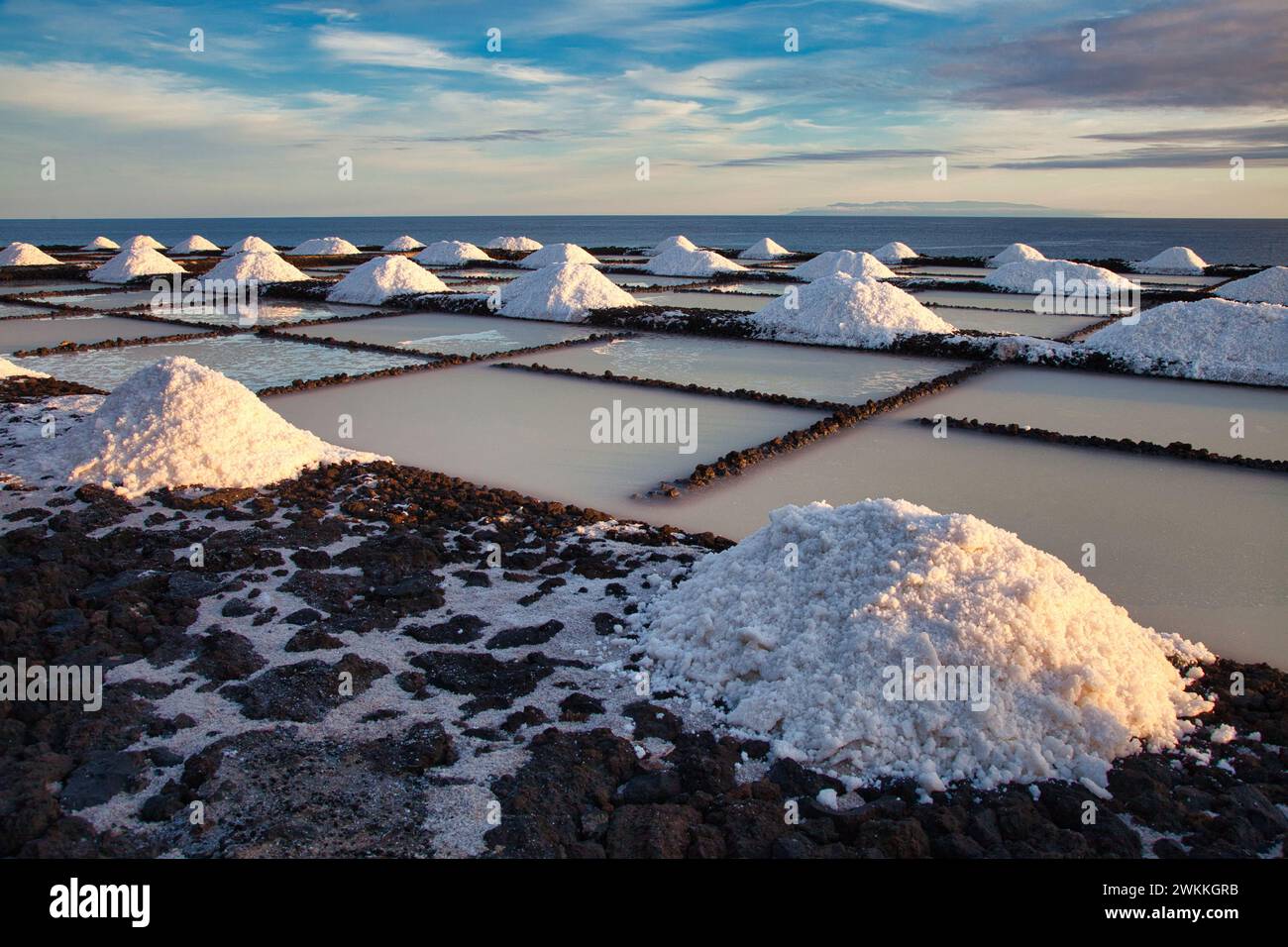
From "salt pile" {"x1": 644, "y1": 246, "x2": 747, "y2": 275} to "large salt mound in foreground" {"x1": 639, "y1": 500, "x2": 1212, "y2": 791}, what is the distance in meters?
19.2

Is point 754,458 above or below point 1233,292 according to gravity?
below

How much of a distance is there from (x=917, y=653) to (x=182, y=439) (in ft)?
15.5

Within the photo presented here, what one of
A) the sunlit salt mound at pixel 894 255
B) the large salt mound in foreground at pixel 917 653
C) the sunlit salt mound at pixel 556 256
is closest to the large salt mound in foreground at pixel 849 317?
the large salt mound in foreground at pixel 917 653

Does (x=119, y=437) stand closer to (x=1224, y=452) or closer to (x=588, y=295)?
(x=1224, y=452)

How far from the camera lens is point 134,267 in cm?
2020

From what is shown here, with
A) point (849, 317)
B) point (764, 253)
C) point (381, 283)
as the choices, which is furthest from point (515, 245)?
point (849, 317)

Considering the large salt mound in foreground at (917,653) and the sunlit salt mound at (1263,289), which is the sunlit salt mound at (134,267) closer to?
the large salt mound in foreground at (917,653)

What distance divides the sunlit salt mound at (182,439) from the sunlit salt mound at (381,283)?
10.6 meters

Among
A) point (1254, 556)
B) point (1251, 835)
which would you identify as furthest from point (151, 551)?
point (1254, 556)

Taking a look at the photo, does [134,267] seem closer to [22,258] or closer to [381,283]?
[22,258]

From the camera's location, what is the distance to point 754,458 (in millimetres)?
6395

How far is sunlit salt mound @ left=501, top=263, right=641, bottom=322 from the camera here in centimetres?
1427

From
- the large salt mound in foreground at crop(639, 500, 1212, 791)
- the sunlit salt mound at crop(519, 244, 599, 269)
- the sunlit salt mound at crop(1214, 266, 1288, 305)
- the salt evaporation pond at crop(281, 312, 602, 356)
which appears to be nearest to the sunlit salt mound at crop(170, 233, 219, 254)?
the sunlit salt mound at crop(519, 244, 599, 269)

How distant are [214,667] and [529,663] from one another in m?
1.23
